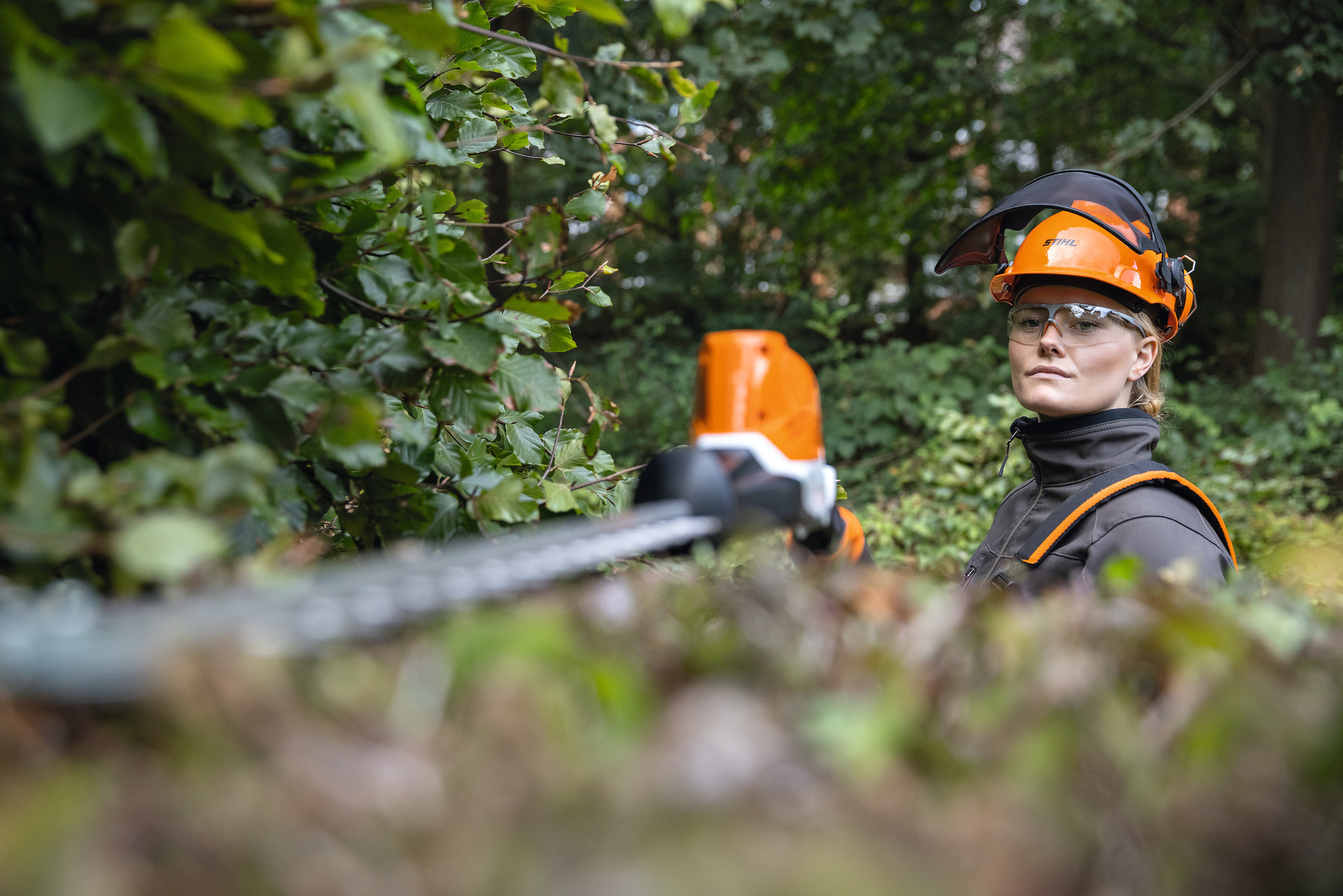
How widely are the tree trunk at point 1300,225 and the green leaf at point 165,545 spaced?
29.2 ft

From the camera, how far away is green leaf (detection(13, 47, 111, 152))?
26.2 inches

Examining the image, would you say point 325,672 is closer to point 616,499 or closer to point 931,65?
point 616,499


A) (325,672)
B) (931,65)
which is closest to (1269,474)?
(931,65)

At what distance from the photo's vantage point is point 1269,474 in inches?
254

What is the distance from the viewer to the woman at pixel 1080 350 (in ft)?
6.78

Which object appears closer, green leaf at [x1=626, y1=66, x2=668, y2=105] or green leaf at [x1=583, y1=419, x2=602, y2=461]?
green leaf at [x1=626, y1=66, x2=668, y2=105]

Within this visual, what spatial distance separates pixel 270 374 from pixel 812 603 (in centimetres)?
72

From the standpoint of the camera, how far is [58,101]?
2.24ft

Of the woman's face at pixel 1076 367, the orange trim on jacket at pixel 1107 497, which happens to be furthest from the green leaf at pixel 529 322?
the woman's face at pixel 1076 367

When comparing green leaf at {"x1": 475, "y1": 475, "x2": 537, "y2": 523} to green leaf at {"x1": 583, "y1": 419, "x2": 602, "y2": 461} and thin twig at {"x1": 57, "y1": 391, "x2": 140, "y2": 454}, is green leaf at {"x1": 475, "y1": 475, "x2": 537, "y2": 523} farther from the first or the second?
thin twig at {"x1": 57, "y1": 391, "x2": 140, "y2": 454}

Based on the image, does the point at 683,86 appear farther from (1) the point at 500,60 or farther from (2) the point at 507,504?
(2) the point at 507,504

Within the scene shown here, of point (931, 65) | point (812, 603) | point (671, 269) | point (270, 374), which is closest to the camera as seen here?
point (812, 603)

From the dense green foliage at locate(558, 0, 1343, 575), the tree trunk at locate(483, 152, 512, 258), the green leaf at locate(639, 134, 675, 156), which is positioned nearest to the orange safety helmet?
the green leaf at locate(639, 134, 675, 156)

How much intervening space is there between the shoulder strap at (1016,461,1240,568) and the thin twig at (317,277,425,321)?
158 centimetres
